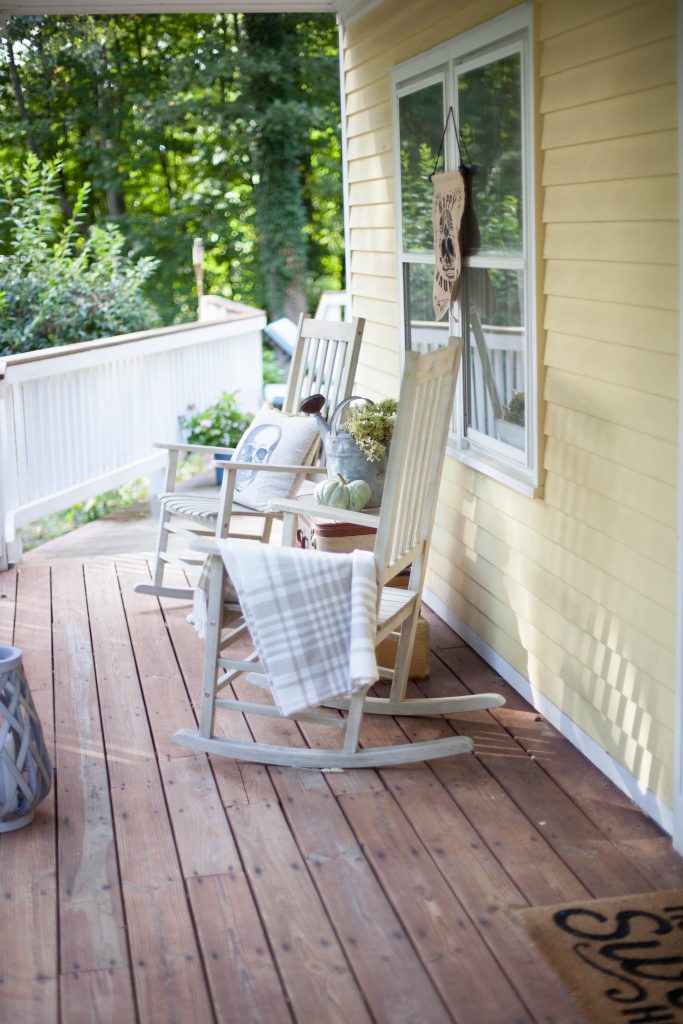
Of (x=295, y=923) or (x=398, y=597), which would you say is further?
(x=398, y=597)

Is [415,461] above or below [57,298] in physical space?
below

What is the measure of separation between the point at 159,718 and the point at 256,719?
321 mm

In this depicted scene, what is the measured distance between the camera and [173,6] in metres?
5.51

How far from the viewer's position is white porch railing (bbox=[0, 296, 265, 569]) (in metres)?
5.66

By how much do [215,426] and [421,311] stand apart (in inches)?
119

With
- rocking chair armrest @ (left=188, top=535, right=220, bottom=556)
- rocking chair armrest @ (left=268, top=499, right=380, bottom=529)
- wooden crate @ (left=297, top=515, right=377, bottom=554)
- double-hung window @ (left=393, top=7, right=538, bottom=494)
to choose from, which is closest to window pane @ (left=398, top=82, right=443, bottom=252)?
double-hung window @ (left=393, top=7, right=538, bottom=494)

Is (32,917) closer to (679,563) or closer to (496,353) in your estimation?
(679,563)

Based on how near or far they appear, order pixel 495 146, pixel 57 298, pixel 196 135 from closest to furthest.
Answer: pixel 495 146 < pixel 57 298 < pixel 196 135

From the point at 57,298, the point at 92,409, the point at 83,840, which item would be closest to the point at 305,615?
the point at 83,840

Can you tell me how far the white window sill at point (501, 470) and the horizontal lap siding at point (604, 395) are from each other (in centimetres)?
6

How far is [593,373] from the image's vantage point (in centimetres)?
311

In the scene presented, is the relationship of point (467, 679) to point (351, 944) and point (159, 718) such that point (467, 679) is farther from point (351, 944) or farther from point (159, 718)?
point (351, 944)

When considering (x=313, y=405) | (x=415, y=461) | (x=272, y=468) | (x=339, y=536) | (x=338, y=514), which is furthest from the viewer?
(x=313, y=405)

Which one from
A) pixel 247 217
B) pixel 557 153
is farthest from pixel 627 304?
pixel 247 217
